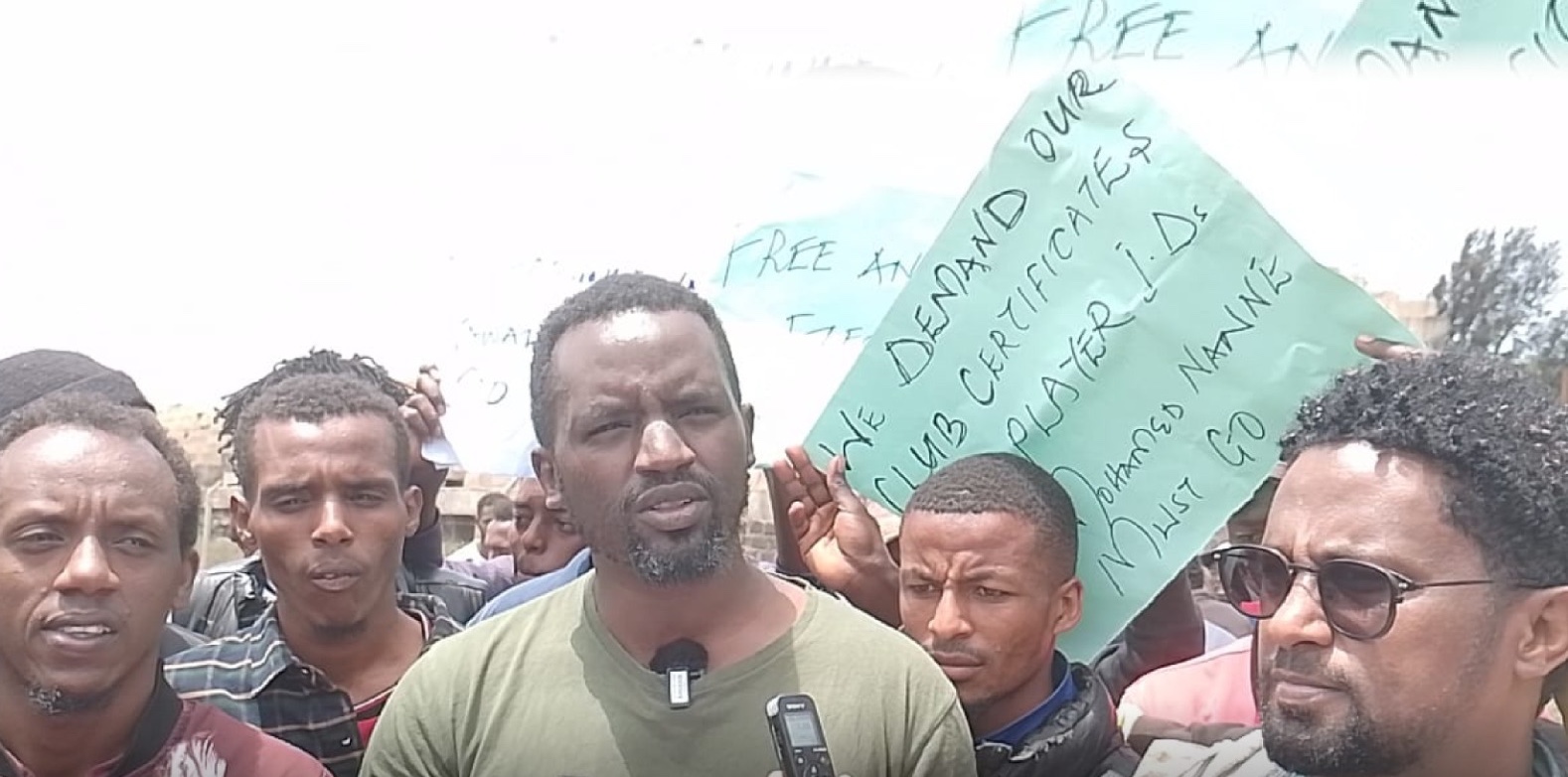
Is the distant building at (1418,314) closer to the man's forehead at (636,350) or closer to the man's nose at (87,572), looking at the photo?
the man's forehead at (636,350)

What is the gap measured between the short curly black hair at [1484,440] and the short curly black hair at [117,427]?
167cm

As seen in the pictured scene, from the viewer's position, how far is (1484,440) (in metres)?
1.97

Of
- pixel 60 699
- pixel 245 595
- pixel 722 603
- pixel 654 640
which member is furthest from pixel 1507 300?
pixel 245 595

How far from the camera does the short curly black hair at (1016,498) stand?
2.81 meters

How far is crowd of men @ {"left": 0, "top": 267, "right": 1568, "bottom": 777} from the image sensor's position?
6.40ft

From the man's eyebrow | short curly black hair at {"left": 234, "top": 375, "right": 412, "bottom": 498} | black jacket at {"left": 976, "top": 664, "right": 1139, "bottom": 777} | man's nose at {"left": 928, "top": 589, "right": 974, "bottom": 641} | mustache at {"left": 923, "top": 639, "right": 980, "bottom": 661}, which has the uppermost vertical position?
short curly black hair at {"left": 234, "top": 375, "right": 412, "bottom": 498}

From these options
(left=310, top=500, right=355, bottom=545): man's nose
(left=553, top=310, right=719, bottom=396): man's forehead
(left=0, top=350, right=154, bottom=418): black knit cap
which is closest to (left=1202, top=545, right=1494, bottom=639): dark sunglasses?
(left=553, top=310, right=719, bottom=396): man's forehead

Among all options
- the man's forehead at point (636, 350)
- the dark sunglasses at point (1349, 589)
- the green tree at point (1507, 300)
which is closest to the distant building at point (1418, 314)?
the green tree at point (1507, 300)

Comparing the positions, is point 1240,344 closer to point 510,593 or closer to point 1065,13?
point 1065,13

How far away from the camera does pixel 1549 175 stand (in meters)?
2.47

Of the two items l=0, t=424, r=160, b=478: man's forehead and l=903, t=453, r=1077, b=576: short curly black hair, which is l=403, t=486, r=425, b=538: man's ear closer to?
l=0, t=424, r=160, b=478: man's forehead

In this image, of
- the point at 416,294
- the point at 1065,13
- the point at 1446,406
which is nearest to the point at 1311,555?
the point at 1446,406

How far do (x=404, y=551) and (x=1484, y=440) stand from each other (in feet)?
8.84

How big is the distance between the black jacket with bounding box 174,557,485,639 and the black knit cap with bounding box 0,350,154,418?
1.78 feet
